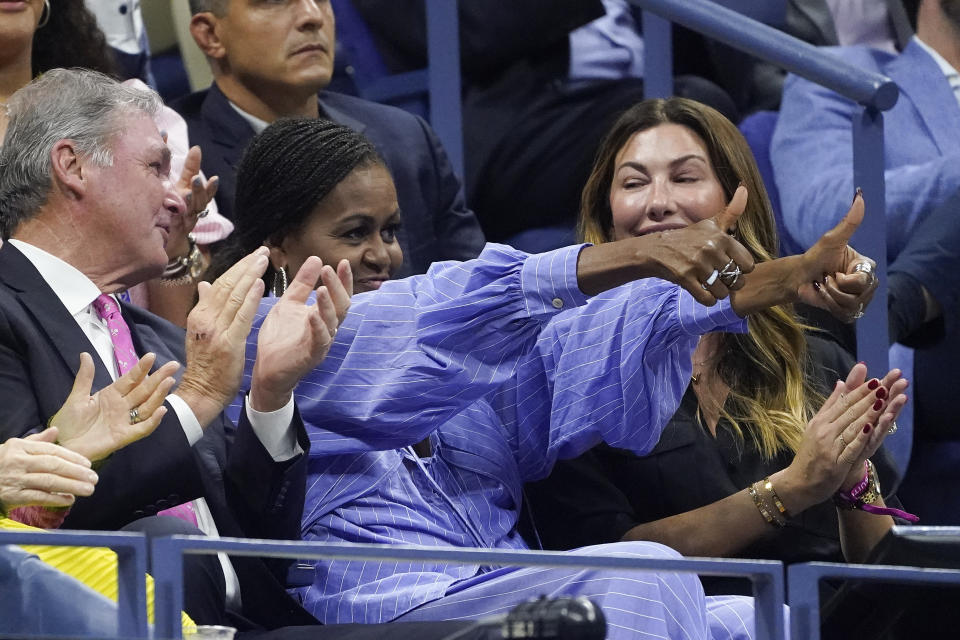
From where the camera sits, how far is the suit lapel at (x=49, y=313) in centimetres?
242

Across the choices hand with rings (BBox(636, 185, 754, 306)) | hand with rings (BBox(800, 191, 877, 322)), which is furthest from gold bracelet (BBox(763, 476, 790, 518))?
hand with rings (BBox(636, 185, 754, 306))

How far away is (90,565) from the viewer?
1.98m

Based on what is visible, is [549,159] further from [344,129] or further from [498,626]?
[498,626]

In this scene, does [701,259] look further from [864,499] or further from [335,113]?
[335,113]

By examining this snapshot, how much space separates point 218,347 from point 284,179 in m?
0.51

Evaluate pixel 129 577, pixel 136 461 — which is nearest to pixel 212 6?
pixel 136 461

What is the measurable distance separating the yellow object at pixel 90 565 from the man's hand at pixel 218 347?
1.47 ft

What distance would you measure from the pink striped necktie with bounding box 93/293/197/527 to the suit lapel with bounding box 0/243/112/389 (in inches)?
2.9

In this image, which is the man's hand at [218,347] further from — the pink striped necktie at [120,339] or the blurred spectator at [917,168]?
the blurred spectator at [917,168]

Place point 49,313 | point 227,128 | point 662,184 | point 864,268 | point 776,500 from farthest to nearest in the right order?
1. point 227,128
2. point 662,184
3. point 776,500
4. point 864,268
5. point 49,313

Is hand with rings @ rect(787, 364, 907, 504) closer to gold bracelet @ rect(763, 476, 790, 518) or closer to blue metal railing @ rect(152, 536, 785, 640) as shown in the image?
gold bracelet @ rect(763, 476, 790, 518)

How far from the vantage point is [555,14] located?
401 centimetres

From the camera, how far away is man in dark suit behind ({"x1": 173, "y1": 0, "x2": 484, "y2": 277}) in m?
3.43

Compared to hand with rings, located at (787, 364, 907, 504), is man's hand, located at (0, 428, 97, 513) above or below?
above
